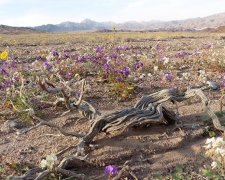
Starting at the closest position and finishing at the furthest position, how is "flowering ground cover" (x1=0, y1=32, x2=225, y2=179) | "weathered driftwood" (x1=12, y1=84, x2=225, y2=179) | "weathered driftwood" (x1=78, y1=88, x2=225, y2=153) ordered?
"flowering ground cover" (x1=0, y1=32, x2=225, y2=179), "weathered driftwood" (x1=12, y1=84, x2=225, y2=179), "weathered driftwood" (x1=78, y1=88, x2=225, y2=153)

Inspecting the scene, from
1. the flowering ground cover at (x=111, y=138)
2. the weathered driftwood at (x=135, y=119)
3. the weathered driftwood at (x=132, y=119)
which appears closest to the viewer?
the flowering ground cover at (x=111, y=138)

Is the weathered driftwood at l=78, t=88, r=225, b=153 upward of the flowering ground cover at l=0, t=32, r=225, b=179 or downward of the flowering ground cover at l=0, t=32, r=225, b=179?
upward

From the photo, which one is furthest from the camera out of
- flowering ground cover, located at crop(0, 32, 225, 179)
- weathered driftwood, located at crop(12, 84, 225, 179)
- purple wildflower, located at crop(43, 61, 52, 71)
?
purple wildflower, located at crop(43, 61, 52, 71)

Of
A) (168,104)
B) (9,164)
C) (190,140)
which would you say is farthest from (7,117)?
(190,140)

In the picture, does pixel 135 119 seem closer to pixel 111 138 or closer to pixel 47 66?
pixel 111 138

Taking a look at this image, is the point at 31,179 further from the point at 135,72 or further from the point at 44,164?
the point at 135,72

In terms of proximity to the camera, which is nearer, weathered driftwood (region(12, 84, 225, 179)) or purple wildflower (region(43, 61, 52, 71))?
weathered driftwood (region(12, 84, 225, 179))

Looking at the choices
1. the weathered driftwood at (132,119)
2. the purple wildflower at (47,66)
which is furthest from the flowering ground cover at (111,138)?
the purple wildflower at (47,66)

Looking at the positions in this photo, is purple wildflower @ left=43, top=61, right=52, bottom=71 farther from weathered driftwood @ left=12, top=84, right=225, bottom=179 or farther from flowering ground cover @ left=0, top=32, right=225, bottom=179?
weathered driftwood @ left=12, top=84, right=225, bottom=179

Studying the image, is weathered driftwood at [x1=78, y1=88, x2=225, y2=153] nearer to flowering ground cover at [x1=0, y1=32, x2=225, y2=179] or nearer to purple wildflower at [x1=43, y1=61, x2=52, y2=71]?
flowering ground cover at [x1=0, y1=32, x2=225, y2=179]

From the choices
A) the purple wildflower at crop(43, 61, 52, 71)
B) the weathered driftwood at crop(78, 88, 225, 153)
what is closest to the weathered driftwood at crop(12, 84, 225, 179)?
the weathered driftwood at crop(78, 88, 225, 153)

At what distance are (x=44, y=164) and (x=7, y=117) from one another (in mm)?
2610

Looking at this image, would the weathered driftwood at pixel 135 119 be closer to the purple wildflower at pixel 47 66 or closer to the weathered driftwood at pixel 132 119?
the weathered driftwood at pixel 132 119

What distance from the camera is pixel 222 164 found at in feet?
11.1
